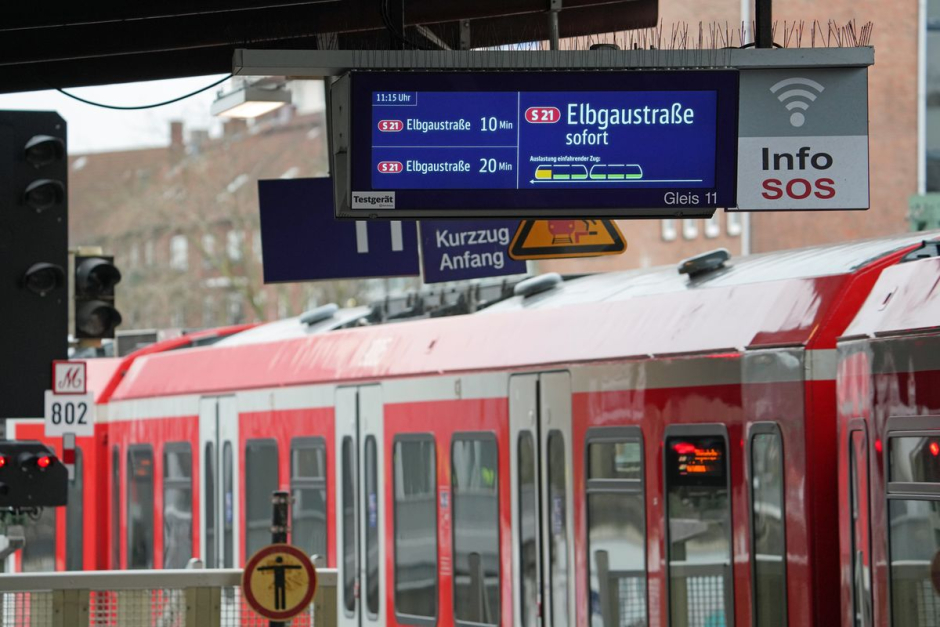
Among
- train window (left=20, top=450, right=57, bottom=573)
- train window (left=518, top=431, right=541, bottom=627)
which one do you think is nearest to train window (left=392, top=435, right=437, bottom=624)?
train window (left=518, top=431, right=541, bottom=627)

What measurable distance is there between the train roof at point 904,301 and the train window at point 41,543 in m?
13.5

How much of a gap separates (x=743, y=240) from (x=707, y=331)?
38.3 m

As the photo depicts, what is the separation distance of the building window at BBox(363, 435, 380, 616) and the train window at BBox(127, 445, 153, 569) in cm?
501

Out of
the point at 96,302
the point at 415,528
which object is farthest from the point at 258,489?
the point at 415,528

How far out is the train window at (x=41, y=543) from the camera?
1992cm

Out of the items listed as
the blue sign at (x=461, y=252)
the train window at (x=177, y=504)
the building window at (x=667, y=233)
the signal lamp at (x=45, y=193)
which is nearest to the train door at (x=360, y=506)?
the blue sign at (x=461, y=252)

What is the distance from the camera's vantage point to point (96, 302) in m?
14.1

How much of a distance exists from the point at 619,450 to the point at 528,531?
1216 mm

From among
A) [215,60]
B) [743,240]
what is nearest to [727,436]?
[215,60]

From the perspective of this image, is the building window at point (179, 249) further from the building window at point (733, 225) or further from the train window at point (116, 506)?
the train window at point (116, 506)

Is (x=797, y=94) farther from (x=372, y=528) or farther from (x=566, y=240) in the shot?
(x=372, y=528)

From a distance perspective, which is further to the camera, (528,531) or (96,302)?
(96,302)

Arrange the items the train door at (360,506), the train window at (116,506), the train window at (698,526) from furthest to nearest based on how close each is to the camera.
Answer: the train window at (116,506) < the train door at (360,506) < the train window at (698,526)

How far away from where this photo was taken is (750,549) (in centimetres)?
873
